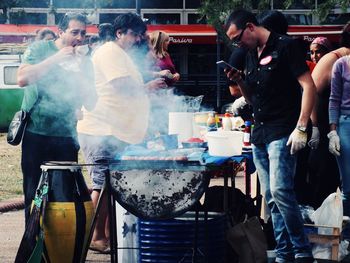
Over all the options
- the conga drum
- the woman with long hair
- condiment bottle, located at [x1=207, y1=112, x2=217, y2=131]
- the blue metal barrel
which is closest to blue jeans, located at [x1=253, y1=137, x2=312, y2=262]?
the blue metal barrel

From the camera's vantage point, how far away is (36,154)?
562 centimetres

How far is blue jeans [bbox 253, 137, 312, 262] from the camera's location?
17.1 ft

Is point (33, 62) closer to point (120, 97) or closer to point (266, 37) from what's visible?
point (120, 97)

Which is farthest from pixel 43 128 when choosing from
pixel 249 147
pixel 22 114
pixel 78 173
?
pixel 249 147

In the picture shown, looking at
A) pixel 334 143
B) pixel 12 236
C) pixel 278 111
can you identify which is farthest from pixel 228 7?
pixel 278 111

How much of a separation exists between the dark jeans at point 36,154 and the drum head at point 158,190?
0.65 m

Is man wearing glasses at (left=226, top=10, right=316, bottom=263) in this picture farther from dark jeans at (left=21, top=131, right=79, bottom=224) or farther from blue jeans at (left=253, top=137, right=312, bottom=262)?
dark jeans at (left=21, top=131, right=79, bottom=224)

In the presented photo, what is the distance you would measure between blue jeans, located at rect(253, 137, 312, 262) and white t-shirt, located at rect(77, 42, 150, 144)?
41.5 inches

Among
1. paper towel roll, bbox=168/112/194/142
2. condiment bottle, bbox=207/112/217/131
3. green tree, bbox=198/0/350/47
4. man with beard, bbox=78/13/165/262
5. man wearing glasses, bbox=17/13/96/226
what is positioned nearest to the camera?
man wearing glasses, bbox=17/13/96/226

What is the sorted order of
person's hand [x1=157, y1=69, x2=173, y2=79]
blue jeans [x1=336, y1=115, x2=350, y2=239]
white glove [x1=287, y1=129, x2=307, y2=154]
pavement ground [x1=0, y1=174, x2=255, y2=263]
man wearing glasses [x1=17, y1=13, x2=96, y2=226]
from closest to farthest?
1. white glove [x1=287, y1=129, x2=307, y2=154]
2. man wearing glasses [x1=17, y1=13, x2=96, y2=226]
3. blue jeans [x1=336, y1=115, x2=350, y2=239]
4. pavement ground [x1=0, y1=174, x2=255, y2=263]
5. person's hand [x1=157, y1=69, x2=173, y2=79]

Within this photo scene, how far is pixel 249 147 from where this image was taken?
20.2 feet

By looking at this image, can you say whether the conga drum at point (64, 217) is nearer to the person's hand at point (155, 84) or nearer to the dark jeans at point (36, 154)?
the dark jeans at point (36, 154)

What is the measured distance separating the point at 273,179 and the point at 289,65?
0.74 metres

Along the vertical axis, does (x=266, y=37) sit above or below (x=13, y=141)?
above
